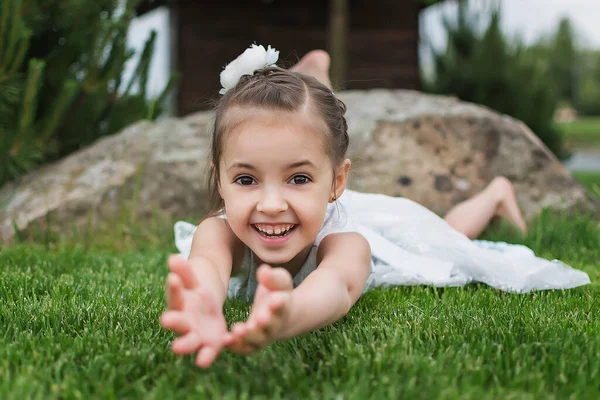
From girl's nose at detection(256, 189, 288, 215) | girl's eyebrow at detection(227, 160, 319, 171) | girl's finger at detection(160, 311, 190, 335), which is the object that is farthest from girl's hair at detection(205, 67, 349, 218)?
girl's finger at detection(160, 311, 190, 335)

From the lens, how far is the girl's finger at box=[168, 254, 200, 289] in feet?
4.64

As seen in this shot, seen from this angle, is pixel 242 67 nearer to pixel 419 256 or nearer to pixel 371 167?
pixel 419 256

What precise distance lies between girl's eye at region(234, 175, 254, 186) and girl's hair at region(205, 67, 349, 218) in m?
0.15

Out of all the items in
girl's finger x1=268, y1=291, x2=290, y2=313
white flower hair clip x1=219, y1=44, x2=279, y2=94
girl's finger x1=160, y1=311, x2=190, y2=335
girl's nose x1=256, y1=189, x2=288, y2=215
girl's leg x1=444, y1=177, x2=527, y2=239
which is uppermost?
white flower hair clip x1=219, y1=44, x2=279, y2=94

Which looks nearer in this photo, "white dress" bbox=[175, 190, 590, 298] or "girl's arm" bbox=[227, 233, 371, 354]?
"girl's arm" bbox=[227, 233, 371, 354]

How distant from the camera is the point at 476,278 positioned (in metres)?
2.85

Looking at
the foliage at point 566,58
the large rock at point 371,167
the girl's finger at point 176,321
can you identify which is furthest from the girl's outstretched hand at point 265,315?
the foliage at point 566,58

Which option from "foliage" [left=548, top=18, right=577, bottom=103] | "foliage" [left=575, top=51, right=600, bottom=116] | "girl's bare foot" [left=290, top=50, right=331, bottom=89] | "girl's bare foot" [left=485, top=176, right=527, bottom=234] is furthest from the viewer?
"foliage" [left=575, top=51, right=600, bottom=116]

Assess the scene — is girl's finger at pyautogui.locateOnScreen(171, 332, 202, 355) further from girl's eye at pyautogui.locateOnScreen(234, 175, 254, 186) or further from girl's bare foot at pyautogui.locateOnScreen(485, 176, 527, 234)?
girl's bare foot at pyautogui.locateOnScreen(485, 176, 527, 234)

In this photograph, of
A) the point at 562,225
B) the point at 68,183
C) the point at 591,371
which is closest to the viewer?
the point at 591,371

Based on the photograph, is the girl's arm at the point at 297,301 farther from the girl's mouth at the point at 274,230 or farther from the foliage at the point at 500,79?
the foliage at the point at 500,79

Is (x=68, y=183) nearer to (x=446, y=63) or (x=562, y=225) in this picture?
(x=562, y=225)

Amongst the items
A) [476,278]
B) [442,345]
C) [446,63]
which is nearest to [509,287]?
[476,278]

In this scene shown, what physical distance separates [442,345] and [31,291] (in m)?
1.53
